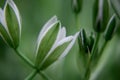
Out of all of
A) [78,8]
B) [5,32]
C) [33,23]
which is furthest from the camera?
[33,23]

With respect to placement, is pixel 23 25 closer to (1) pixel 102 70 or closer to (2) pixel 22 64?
(2) pixel 22 64

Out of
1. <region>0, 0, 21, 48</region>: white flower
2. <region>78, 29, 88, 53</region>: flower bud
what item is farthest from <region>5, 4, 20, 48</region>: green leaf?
<region>78, 29, 88, 53</region>: flower bud

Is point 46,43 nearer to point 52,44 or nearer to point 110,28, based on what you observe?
point 52,44

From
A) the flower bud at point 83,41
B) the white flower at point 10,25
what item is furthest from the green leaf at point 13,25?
the flower bud at point 83,41

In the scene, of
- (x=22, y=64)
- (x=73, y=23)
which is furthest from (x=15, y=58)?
(x=73, y=23)

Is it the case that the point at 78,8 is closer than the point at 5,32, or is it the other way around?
the point at 5,32

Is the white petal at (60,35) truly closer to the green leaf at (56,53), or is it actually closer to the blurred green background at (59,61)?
the green leaf at (56,53)
